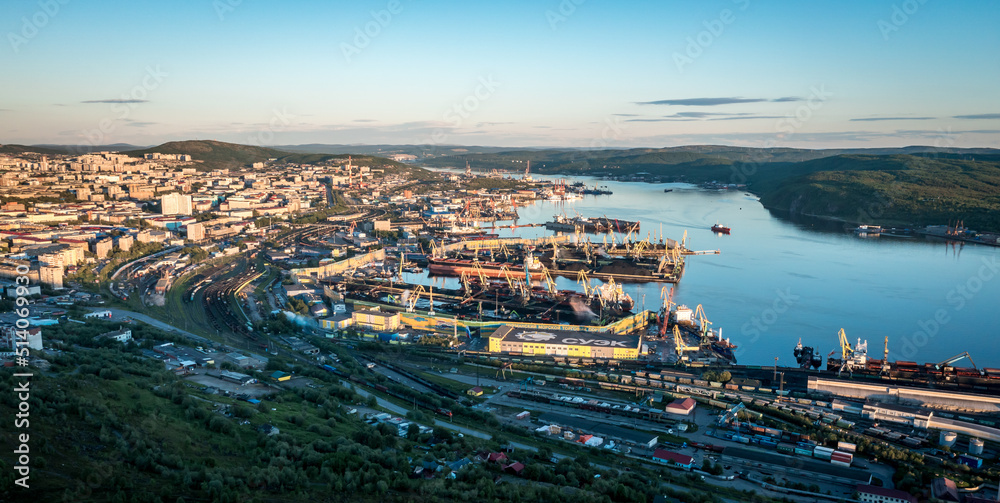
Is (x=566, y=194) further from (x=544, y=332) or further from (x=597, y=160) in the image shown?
(x=597, y=160)

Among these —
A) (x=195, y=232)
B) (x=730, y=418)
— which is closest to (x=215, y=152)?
(x=195, y=232)

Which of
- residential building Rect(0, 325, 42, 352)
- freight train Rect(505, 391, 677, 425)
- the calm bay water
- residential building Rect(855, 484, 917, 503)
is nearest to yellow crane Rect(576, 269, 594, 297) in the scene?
the calm bay water

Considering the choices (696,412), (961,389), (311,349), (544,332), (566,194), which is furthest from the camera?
(566,194)

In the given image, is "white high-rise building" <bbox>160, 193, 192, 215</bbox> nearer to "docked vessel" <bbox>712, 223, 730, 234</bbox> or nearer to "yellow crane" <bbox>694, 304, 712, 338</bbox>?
"docked vessel" <bbox>712, 223, 730, 234</bbox>

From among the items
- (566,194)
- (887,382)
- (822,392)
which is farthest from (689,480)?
(566,194)

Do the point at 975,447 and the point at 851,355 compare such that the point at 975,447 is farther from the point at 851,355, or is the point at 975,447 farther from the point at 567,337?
the point at 567,337

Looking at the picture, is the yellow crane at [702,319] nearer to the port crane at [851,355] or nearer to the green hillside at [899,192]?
the port crane at [851,355]

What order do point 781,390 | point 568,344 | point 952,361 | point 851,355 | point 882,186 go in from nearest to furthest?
point 781,390
point 952,361
point 851,355
point 568,344
point 882,186
